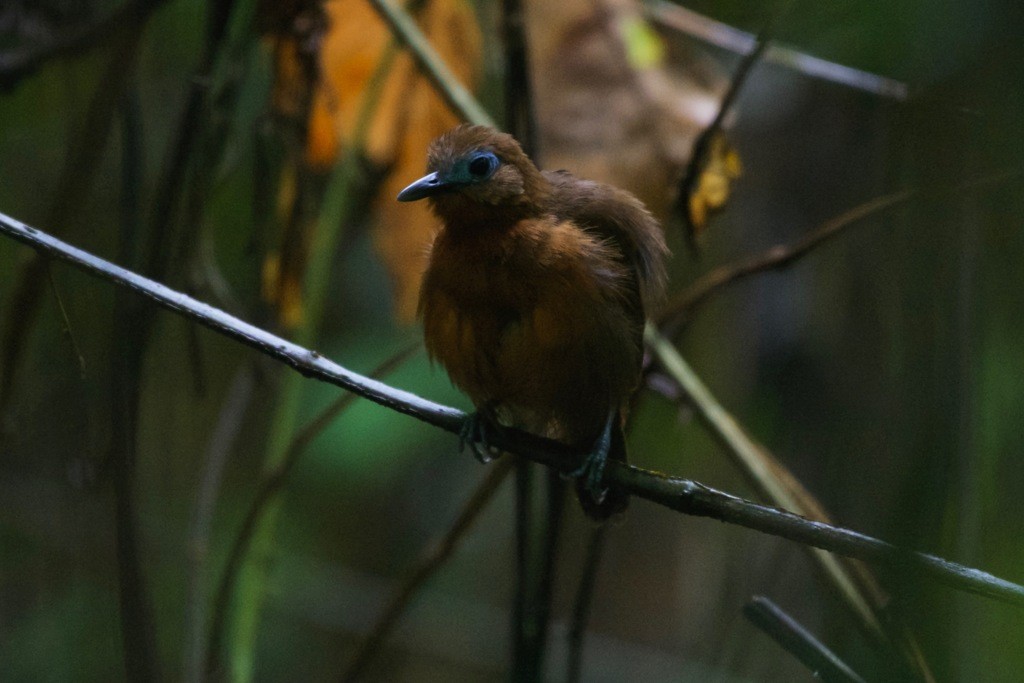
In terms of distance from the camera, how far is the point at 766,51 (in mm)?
3086

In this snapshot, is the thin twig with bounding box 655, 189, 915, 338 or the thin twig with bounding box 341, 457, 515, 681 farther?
the thin twig with bounding box 341, 457, 515, 681

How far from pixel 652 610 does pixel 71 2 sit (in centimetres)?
A: 376

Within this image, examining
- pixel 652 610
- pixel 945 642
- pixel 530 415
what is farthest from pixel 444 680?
pixel 945 642

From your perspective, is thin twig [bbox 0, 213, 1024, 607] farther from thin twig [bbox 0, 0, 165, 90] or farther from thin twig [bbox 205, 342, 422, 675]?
thin twig [bbox 0, 0, 165, 90]

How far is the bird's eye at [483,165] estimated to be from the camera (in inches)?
87.0

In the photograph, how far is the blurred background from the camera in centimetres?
129

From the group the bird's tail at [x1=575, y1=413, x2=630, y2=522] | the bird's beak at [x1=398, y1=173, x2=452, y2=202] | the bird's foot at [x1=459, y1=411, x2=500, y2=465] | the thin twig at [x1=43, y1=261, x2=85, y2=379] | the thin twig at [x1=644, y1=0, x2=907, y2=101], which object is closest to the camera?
the thin twig at [x1=43, y1=261, x2=85, y2=379]

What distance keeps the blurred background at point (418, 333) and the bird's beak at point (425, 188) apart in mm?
590

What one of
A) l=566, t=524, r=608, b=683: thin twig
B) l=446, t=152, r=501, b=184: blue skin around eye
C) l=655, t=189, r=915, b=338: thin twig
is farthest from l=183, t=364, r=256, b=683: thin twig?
l=655, t=189, r=915, b=338: thin twig

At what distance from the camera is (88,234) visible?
2900 mm

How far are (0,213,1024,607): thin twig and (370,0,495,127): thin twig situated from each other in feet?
3.74

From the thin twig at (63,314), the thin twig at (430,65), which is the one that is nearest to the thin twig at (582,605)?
the thin twig at (430,65)

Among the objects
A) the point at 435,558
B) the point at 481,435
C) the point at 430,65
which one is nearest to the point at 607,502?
the point at 481,435

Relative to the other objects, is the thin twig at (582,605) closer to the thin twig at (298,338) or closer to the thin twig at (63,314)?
the thin twig at (298,338)
